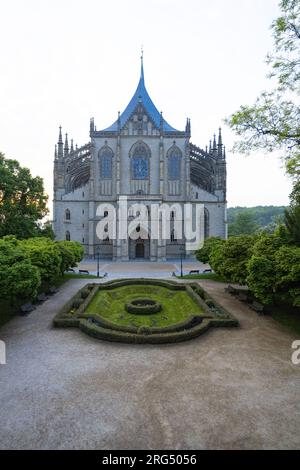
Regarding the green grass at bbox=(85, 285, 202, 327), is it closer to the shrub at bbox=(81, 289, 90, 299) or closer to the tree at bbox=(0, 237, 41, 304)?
the shrub at bbox=(81, 289, 90, 299)

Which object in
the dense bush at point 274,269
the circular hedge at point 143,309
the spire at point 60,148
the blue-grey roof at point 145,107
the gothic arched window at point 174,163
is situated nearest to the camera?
the dense bush at point 274,269

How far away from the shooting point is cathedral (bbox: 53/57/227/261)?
47.2 meters

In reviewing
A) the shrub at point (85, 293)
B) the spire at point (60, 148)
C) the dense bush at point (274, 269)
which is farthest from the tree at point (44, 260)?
the spire at point (60, 148)

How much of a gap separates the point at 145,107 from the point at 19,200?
31.5m

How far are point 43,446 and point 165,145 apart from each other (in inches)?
1861

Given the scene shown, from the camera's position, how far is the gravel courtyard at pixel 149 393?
7035 millimetres

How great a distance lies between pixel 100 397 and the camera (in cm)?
878

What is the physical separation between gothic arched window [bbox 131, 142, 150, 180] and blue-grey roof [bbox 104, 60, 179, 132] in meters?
5.07

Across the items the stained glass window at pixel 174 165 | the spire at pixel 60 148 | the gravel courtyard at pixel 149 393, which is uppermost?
the spire at pixel 60 148

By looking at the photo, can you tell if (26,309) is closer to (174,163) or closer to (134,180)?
(134,180)

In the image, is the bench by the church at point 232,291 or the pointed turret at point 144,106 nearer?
the bench by the church at point 232,291

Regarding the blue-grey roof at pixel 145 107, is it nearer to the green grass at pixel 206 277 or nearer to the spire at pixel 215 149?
the spire at pixel 215 149

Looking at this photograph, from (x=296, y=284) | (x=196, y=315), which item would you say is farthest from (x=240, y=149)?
(x=196, y=315)
